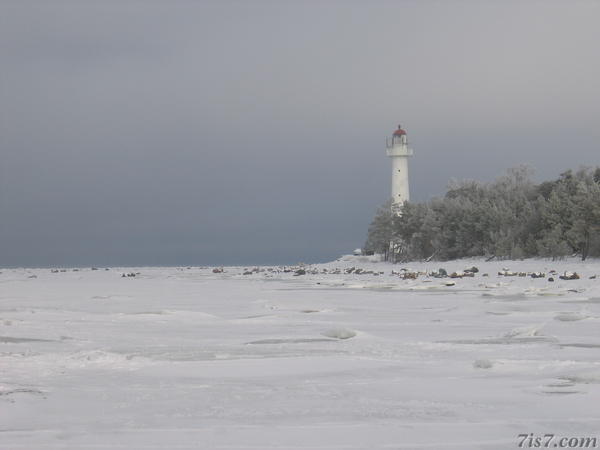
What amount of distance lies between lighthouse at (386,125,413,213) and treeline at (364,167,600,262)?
7863 millimetres

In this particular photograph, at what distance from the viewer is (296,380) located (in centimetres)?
491

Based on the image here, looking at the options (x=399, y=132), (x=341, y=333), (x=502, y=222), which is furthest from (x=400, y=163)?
(x=341, y=333)

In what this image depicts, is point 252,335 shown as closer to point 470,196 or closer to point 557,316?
point 557,316

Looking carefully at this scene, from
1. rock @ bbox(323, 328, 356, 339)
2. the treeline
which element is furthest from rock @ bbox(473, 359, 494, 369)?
the treeline

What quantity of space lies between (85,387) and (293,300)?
9072 mm

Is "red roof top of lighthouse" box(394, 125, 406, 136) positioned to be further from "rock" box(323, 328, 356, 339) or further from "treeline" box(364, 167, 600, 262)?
"rock" box(323, 328, 356, 339)

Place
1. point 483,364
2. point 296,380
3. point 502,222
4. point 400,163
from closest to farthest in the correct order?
point 296,380, point 483,364, point 502,222, point 400,163

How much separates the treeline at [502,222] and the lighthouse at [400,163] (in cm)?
786

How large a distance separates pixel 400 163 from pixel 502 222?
82.6 ft

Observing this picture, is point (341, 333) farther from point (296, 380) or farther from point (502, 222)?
point (502, 222)

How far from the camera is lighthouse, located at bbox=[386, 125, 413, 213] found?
58562 mm

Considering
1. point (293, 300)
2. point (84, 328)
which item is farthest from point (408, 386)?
point (293, 300)

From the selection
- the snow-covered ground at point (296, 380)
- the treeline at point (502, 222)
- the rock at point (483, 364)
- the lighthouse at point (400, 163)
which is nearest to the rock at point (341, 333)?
the snow-covered ground at point (296, 380)

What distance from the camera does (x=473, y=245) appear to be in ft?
124
